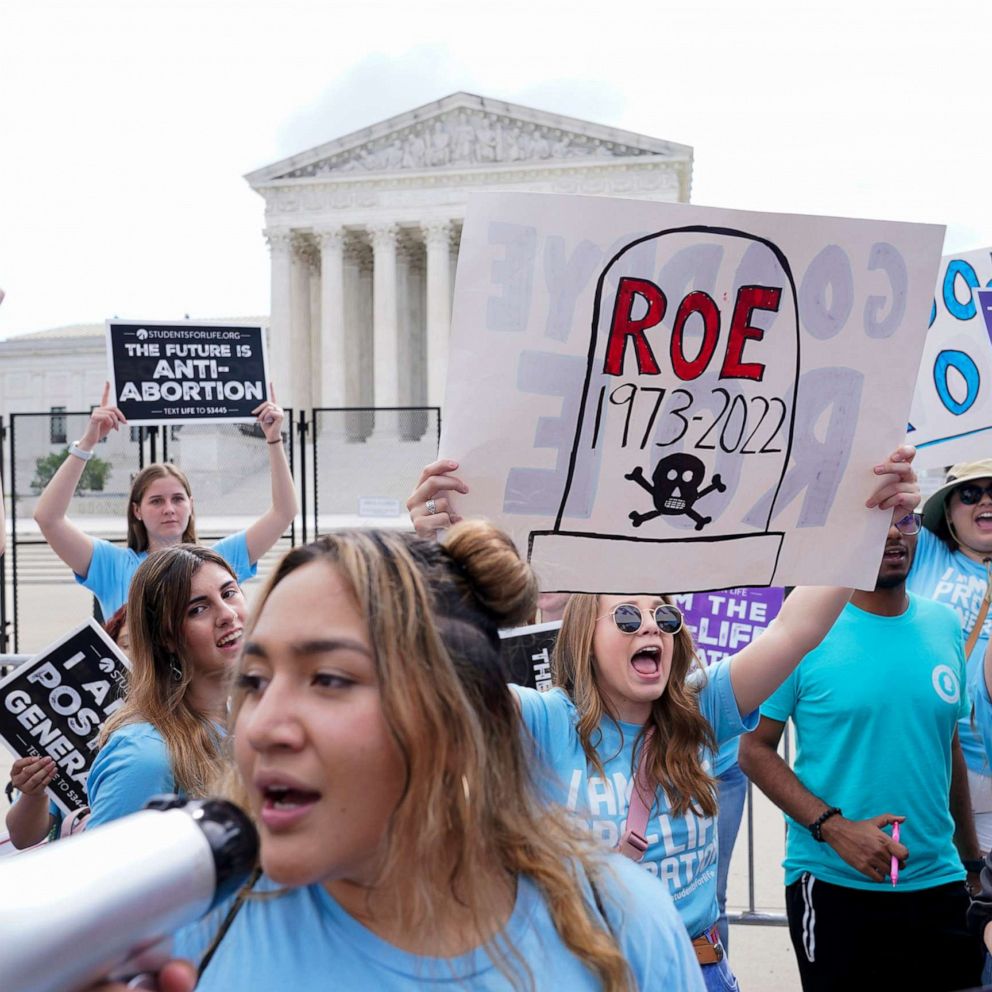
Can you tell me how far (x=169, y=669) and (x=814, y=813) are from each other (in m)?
1.74

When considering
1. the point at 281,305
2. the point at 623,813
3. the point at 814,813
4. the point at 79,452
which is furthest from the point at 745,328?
the point at 281,305

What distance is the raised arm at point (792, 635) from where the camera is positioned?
2.43m

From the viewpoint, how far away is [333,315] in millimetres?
42406

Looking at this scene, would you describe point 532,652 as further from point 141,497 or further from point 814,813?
point 141,497

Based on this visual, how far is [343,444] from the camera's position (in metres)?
38.1

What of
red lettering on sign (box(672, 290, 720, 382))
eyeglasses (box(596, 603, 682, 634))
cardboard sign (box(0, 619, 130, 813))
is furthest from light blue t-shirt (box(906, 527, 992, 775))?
cardboard sign (box(0, 619, 130, 813))

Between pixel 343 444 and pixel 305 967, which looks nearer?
pixel 305 967

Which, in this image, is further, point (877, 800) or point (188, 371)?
point (188, 371)

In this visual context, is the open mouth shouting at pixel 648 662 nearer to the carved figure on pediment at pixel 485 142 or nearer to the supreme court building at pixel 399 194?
the supreme court building at pixel 399 194

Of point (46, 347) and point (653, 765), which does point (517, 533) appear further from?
point (46, 347)

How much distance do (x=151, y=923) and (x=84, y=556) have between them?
3.69 metres

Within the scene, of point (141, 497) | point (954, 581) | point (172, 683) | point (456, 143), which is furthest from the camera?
point (456, 143)

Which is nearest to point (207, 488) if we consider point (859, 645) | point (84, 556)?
point (84, 556)

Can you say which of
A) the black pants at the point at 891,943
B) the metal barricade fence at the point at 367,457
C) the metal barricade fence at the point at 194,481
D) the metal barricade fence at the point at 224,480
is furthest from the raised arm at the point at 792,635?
the metal barricade fence at the point at 367,457
